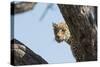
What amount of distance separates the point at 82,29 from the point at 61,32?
280mm

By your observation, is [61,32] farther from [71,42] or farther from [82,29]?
[82,29]

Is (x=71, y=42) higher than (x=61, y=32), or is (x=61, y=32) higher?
(x=61, y=32)

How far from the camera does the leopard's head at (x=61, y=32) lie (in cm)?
248

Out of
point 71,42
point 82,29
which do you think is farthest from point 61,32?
point 82,29

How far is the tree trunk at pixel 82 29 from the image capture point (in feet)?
8.41

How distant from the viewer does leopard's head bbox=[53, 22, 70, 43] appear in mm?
2483

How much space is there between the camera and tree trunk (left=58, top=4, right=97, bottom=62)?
8.41ft

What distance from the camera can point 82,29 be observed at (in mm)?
2633

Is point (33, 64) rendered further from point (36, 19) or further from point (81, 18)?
point (81, 18)

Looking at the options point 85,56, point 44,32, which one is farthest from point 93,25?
point 44,32

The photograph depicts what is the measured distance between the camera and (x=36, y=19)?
7.80ft

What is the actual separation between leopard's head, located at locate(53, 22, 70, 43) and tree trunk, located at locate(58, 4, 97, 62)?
0.17 ft

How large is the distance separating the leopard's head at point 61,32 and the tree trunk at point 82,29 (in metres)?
0.05
